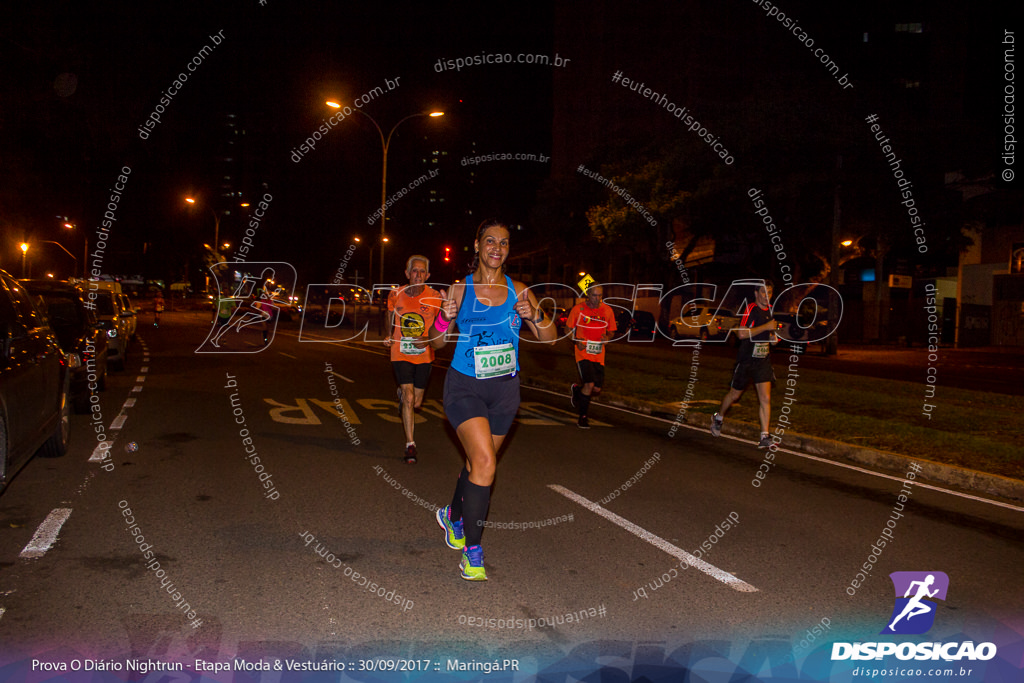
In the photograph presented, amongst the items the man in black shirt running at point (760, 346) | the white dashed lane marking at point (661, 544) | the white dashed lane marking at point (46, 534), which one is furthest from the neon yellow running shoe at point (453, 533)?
the man in black shirt running at point (760, 346)

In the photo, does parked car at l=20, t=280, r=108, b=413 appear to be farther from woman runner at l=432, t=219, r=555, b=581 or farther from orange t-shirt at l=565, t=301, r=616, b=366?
woman runner at l=432, t=219, r=555, b=581

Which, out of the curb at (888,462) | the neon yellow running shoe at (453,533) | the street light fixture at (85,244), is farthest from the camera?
the street light fixture at (85,244)

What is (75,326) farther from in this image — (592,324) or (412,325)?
(592,324)

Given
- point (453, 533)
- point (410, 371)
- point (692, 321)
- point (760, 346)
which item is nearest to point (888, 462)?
point (760, 346)

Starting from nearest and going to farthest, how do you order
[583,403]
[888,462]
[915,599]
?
[915,599] → [888,462] → [583,403]

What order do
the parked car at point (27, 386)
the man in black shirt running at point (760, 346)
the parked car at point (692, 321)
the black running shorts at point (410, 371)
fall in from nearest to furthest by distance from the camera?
the parked car at point (27, 386) < the black running shorts at point (410, 371) < the man in black shirt running at point (760, 346) < the parked car at point (692, 321)

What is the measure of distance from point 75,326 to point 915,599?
10.8 metres

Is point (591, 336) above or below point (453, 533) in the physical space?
above

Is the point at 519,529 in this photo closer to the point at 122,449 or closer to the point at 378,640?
the point at 378,640

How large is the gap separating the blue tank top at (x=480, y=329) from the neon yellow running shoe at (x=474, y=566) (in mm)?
1051

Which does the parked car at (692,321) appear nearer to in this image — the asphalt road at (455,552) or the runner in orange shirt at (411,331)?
the asphalt road at (455,552)

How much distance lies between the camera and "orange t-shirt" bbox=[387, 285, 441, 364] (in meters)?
7.93

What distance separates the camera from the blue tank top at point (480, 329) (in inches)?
185

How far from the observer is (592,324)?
1083 centimetres
